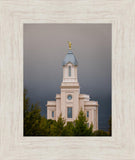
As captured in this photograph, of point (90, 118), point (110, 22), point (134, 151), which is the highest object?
point (110, 22)

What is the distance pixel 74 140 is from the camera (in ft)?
17.1

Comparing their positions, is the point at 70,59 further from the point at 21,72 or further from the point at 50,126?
the point at 50,126

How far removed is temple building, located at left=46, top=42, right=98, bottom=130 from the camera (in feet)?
18.3

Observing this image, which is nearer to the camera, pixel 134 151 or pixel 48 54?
pixel 134 151

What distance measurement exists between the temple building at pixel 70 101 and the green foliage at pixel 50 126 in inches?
3.9

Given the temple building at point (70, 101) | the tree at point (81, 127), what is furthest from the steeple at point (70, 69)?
the tree at point (81, 127)

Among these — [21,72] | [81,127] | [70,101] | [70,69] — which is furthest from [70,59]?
[81,127]

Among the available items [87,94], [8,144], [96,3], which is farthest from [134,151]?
[96,3]

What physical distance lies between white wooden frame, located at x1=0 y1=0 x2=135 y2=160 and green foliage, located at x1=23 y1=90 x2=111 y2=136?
6.9 inches

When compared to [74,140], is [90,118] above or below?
above

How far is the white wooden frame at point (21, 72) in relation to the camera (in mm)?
5188

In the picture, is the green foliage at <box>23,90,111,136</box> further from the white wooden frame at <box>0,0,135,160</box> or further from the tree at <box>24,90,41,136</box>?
the white wooden frame at <box>0,0,135,160</box>

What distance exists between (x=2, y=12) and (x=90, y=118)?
2.95 m

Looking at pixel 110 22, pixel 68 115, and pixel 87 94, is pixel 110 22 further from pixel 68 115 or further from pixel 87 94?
pixel 68 115
